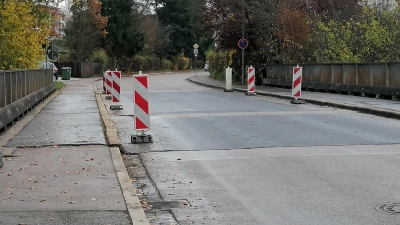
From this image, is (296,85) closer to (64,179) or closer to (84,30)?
(64,179)

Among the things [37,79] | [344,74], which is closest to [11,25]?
[37,79]

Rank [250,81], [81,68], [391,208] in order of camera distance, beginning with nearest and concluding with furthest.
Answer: [391,208] → [250,81] → [81,68]

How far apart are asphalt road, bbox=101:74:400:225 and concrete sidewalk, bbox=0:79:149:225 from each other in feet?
1.80

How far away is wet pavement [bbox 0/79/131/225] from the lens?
267 inches

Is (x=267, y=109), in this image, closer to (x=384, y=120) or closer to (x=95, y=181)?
(x=384, y=120)

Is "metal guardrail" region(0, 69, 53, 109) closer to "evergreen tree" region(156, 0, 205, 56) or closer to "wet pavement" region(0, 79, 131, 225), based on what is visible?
"wet pavement" region(0, 79, 131, 225)

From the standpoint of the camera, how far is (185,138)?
1366 centimetres

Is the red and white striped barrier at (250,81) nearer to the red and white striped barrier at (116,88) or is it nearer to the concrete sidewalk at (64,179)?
the red and white striped barrier at (116,88)

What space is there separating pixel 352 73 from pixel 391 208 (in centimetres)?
2242

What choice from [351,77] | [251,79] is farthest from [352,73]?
[251,79]

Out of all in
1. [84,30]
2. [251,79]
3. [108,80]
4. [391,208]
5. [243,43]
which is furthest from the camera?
[84,30]

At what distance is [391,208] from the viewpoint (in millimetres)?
7344

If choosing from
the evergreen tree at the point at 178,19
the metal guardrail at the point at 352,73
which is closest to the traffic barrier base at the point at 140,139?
the metal guardrail at the point at 352,73

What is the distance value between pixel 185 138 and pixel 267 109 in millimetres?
7747
